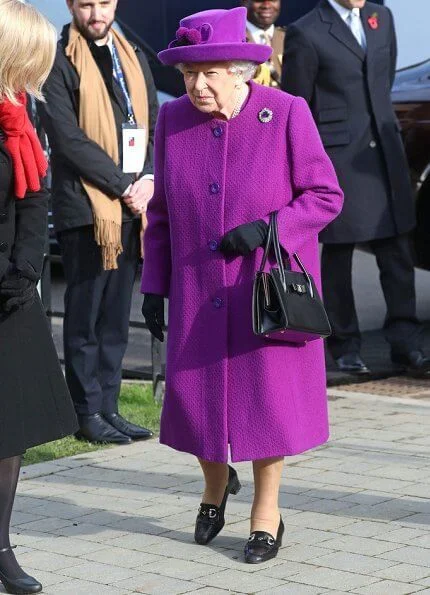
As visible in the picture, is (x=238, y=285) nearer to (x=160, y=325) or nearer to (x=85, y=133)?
(x=160, y=325)

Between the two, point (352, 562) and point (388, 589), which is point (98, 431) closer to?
point (352, 562)

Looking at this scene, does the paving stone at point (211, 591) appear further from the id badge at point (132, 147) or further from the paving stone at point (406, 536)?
the id badge at point (132, 147)

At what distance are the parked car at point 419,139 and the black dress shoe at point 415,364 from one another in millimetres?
1073

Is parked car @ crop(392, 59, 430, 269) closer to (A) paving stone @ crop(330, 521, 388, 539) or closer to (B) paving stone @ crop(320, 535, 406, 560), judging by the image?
(A) paving stone @ crop(330, 521, 388, 539)

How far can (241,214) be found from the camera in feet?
17.2

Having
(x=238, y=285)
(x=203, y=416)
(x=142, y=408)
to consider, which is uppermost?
(x=238, y=285)

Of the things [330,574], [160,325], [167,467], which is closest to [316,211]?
[160,325]

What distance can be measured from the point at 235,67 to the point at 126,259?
2263 millimetres

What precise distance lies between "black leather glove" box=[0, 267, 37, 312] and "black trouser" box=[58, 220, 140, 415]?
2.25 m

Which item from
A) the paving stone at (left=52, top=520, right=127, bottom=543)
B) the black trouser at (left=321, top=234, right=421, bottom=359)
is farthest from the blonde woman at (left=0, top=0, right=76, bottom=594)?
the black trouser at (left=321, top=234, right=421, bottom=359)

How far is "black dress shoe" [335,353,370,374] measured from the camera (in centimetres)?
869

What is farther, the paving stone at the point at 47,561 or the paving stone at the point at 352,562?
the paving stone at the point at 47,561

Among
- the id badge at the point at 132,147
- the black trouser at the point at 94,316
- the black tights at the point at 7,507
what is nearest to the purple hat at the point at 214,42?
the black tights at the point at 7,507

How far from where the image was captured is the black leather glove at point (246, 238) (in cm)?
513
